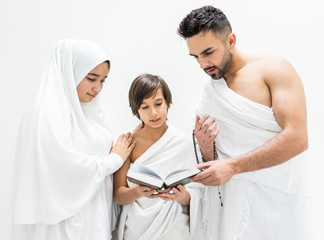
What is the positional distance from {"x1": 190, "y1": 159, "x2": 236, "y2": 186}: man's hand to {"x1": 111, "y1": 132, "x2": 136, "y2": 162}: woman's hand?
0.51 meters

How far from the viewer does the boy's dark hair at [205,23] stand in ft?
5.99

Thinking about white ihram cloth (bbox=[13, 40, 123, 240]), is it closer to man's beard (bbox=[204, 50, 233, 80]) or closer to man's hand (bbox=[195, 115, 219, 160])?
man's hand (bbox=[195, 115, 219, 160])

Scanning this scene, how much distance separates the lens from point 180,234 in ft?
6.47

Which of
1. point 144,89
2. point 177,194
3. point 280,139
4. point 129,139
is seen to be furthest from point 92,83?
point 280,139

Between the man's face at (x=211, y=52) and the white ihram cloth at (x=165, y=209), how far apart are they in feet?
1.57

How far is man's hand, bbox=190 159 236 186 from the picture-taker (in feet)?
5.52

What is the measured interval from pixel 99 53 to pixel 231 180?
1057mm

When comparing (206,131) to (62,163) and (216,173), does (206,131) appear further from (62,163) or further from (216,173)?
(62,163)

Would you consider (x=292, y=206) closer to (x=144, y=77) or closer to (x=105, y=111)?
(x=144, y=77)

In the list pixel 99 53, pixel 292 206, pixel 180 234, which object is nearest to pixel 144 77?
pixel 99 53

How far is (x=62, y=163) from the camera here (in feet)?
5.70

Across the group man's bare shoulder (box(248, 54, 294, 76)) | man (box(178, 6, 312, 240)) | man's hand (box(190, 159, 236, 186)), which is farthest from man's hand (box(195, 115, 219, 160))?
man's bare shoulder (box(248, 54, 294, 76))

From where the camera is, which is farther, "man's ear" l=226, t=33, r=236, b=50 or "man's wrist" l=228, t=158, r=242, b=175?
"man's ear" l=226, t=33, r=236, b=50

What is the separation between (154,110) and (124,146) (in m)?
0.29
